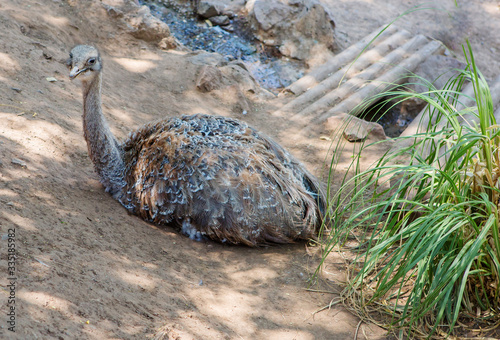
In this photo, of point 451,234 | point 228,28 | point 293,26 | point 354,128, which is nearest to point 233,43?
point 228,28

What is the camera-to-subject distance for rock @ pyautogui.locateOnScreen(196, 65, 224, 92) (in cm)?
668

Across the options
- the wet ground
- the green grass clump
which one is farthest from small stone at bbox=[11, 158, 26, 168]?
the wet ground

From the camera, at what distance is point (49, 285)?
2.75 m

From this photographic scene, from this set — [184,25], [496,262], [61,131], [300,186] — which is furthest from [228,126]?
[184,25]

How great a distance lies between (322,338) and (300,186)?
1484mm

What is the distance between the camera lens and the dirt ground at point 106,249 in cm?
275

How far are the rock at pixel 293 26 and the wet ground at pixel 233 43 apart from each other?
6.5 inches

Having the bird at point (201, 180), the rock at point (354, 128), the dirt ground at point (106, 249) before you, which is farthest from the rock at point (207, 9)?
the bird at point (201, 180)

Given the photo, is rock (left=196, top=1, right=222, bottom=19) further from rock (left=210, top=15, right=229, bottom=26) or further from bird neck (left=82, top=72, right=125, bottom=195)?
bird neck (left=82, top=72, right=125, bottom=195)

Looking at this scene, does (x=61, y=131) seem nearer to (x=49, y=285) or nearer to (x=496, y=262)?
(x=49, y=285)

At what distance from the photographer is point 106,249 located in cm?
347

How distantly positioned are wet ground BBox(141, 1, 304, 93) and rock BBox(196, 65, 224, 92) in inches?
48.9

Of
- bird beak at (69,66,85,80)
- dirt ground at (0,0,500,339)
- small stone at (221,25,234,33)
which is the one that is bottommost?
dirt ground at (0,0,500,339)

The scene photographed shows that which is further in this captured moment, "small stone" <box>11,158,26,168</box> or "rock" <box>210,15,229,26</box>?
"rock" <box>210,15,229,26</box>
